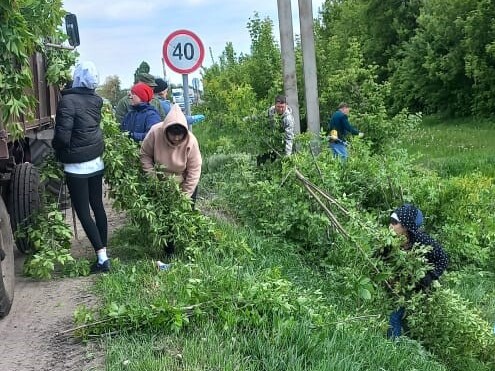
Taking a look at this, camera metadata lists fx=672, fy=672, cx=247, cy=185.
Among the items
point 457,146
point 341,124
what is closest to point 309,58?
point 341,124

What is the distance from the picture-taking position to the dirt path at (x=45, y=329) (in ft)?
13.1

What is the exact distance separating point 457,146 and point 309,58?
8648 millimetres

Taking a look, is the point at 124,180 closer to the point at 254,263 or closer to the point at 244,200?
Answer: the point at 254,263

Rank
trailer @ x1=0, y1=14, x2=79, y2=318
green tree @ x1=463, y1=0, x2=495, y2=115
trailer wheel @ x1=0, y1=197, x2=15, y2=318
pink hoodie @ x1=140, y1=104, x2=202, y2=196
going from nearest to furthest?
1. trailer wheel @ x1=0, y1=197, x2=15, y2=318
2. trailer @ x1=0, y1=14, x2=79, y2=318
3. pink hoodie @ x1=140, y1=104, x2=202, y2=196
4. green tree @ x1=463, y1=0, x2=495, y2=115

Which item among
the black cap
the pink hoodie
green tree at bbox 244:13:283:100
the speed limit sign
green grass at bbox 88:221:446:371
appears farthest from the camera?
green tree at bbox 244:13:283:100

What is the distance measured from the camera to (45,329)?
14.9 ft

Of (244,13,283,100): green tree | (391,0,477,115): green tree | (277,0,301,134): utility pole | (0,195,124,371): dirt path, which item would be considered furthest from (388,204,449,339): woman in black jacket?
(391,0,477,115): green tree

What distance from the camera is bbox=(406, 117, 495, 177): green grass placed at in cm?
1402

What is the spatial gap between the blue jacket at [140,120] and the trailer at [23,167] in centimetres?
95

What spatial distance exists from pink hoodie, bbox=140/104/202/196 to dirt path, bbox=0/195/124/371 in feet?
3.95

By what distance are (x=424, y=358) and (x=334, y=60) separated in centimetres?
1230

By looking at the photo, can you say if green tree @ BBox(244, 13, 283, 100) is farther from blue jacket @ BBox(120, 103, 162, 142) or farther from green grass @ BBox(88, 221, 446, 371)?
green grass @ BBox(88, 221, 446, 371)

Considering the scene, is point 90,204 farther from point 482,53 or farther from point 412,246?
point 482,53

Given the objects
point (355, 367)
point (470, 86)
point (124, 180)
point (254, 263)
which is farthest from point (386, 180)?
point (470, 86)
